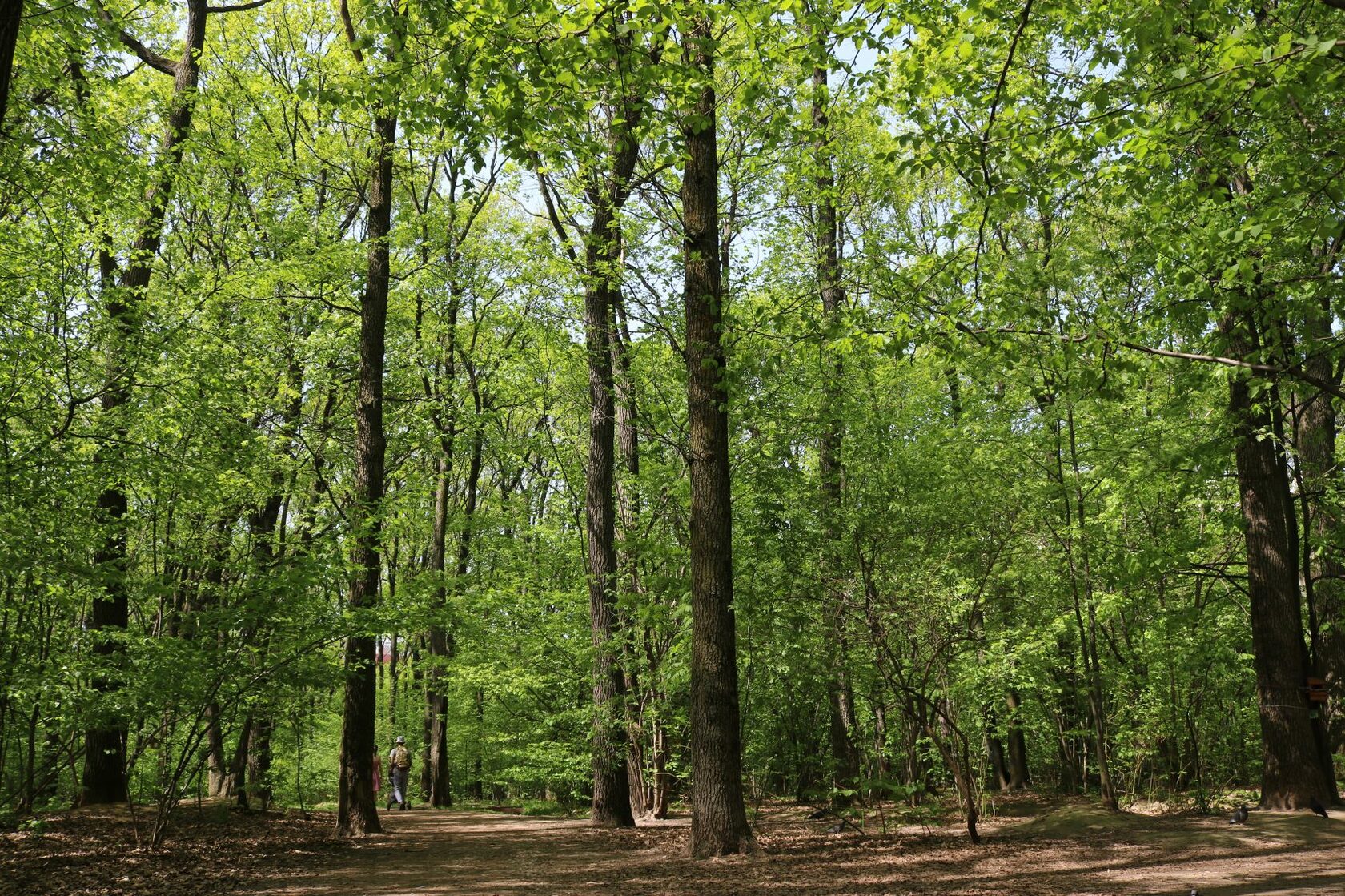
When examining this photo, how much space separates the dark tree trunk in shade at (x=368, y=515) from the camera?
37.8 ft

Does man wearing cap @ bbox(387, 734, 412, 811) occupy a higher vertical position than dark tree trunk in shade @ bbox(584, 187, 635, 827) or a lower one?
lower

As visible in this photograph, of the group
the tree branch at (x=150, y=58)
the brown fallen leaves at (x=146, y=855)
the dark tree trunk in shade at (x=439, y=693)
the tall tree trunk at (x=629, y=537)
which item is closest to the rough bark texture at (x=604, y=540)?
the tall tree trunk at (x=629, y=537)

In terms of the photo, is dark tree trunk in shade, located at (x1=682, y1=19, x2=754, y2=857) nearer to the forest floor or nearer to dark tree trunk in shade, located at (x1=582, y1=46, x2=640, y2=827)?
the forest floor

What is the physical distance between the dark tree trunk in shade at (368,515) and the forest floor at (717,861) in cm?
62

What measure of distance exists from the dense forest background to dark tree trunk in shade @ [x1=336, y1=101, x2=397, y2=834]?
0.09m

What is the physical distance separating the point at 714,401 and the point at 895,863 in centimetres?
464

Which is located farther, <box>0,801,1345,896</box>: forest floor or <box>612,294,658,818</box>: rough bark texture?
<box>612,294,658,818</box>: rough bark texture

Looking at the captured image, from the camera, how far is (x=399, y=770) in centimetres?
1856

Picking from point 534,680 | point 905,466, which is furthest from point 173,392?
point 905,466

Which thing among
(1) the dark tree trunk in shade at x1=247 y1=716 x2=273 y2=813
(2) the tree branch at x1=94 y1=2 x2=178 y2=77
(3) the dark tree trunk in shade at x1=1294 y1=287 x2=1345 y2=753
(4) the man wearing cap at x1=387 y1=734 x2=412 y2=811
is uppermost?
(2) the tree branch at x1=94 y1=2 x2=178 y2=77

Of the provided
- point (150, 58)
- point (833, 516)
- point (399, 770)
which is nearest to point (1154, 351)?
point (833, 516)

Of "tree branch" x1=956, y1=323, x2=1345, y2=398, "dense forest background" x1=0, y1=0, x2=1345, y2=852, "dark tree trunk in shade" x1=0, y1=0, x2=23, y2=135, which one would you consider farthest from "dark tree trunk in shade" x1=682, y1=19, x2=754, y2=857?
"dark tree trunk in shade" x1=0, y1=0, x2=23, y2=135

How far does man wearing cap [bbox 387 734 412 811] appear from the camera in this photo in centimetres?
1833

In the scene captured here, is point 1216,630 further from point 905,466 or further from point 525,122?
point 525,122
